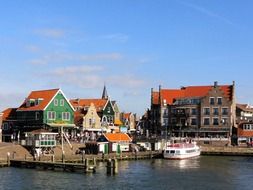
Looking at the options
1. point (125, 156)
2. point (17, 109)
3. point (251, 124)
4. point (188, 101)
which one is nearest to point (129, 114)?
point (188, 101)

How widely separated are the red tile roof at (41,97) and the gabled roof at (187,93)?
3773cm

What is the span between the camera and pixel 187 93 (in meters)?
130

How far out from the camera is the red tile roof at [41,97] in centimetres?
10023

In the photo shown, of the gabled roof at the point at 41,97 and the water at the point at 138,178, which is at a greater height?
the gabled roof at the point at 41,97

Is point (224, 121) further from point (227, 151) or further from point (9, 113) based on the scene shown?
point (9, 113)

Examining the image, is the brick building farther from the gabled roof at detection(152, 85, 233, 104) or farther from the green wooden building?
the green wooden building

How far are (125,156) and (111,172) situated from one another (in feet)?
83.7

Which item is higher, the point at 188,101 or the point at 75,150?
the point at 188,101

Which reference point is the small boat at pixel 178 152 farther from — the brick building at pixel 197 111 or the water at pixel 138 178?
the brick building at pixel 197 111

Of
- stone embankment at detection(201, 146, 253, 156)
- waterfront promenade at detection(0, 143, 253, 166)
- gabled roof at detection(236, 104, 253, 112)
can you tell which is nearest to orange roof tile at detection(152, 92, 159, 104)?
gabled roof at detection(236, 104, 253, 112)

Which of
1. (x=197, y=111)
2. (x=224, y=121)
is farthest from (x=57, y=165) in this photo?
(x=224, y=121)

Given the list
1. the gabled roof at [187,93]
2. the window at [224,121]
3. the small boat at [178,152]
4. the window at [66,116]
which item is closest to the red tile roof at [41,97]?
the window at [66,116]

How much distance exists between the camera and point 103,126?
392 ft

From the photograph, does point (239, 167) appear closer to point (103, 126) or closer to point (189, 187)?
point (189, 187)
